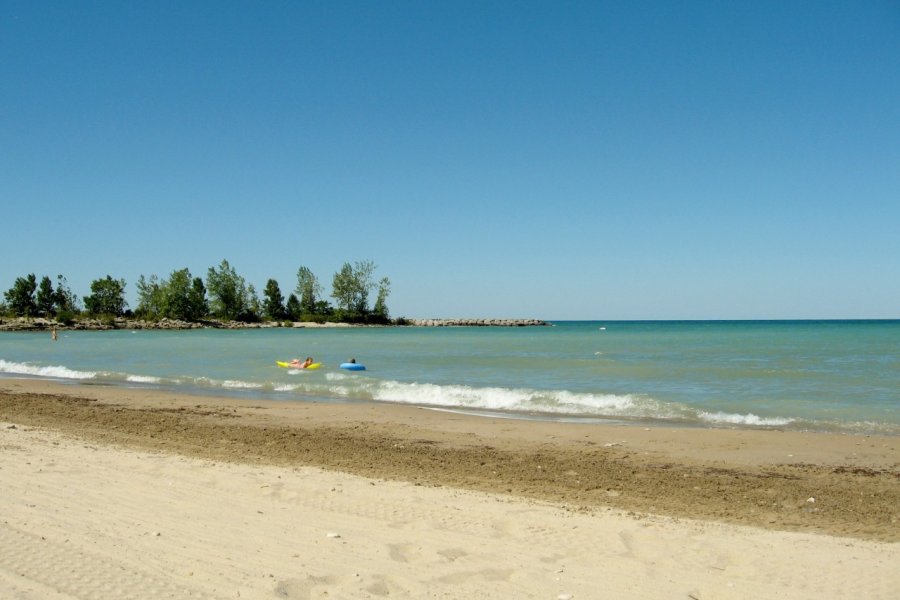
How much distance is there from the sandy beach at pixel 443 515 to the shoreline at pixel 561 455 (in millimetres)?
58

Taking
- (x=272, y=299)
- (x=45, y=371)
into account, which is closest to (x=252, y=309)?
(x=272, y=299)

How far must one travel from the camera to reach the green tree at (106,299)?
130m

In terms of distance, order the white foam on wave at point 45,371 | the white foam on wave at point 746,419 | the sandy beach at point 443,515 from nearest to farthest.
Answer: the sandy beach at point 443,515 → the white foam on wave at point 746,419 → the white foam on wave at point 45,371

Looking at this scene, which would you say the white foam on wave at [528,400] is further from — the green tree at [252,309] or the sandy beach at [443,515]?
the green tree at [252,309]

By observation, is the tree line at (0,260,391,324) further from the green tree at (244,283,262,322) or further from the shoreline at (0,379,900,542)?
the shoreline at (0,379,900,542)

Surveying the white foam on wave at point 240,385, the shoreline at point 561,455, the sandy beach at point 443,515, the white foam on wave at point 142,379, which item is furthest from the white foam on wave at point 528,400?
the white foam on wave at point 142,379

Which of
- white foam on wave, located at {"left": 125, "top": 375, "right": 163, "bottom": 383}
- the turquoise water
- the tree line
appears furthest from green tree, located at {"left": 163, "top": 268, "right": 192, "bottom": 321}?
white foam on wave, located at {"left": 125, "top": 375, "right": 163, "bottom": 383}

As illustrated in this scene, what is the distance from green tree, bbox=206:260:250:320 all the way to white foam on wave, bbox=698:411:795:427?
13133cm

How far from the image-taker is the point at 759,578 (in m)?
5.56

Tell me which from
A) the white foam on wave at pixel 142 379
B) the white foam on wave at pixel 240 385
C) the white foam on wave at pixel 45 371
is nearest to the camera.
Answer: the white foam on wave at pixel 240 385

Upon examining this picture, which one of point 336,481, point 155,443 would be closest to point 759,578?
point 336,481

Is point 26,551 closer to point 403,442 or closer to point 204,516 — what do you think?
point 204,516

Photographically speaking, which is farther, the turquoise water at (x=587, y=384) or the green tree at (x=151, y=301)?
the green tree at (x=151, y=301)

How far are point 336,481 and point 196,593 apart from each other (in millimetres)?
3965
